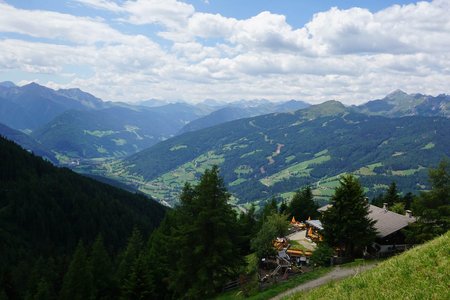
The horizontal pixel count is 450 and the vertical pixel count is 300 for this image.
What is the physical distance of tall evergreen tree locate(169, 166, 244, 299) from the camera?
37.0 m

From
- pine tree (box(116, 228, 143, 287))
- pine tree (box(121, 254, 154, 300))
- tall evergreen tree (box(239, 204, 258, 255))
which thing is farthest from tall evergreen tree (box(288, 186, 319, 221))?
pine tree (box(121, 254, 154, 300))

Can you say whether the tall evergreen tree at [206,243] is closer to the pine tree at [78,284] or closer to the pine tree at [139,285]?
the pine tree at [139,285]

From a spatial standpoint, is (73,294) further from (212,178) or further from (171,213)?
(212,178)

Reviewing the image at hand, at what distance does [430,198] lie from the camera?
148 feet

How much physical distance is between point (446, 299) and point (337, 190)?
33639mm

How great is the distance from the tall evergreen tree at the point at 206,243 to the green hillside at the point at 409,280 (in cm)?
1994

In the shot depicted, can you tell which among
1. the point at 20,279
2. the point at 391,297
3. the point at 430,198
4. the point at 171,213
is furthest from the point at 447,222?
the point at 20,279

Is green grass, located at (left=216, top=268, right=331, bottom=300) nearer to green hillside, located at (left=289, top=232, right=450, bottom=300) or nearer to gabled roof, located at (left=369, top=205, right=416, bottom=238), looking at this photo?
gabled roof, located at (left=369, top=205, right=416, bottom=238)

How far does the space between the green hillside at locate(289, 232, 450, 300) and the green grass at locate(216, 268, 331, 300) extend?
16143 millimetres

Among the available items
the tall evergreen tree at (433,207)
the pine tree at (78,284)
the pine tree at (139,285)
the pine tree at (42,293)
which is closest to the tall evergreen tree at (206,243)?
the pine tree at (139,285)

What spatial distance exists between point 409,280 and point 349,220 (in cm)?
3032

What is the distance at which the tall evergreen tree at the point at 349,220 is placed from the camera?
44.2 m

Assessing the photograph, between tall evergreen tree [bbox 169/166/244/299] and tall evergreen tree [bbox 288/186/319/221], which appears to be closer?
tall evergreen tree [bbox 169/166/244/299]

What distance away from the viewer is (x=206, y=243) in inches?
1501
